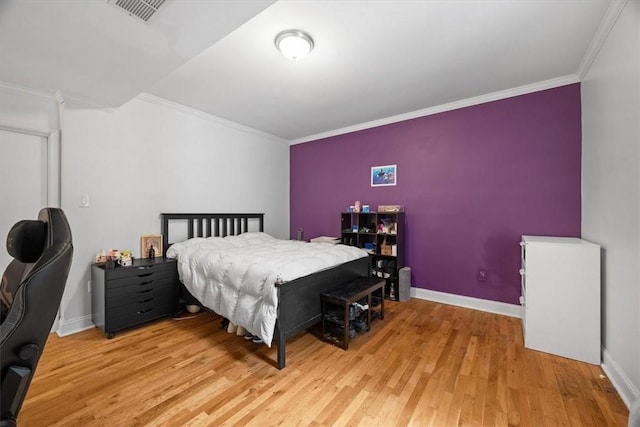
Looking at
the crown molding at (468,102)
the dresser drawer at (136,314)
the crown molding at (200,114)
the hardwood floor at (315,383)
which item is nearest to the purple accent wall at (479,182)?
the crown molding at (468,102)

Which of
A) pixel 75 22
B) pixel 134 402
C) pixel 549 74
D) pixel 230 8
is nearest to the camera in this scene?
pixel 230 8

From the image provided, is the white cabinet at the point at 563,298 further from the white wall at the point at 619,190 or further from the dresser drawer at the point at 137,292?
the dresser drawer at the point at 137,292

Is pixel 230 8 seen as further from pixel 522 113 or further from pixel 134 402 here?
pixel 522 113

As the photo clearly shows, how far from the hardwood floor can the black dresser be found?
0.18 metres

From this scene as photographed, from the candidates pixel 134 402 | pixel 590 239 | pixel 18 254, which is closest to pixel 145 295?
pixel 134 402

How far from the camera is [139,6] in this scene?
1.42 m

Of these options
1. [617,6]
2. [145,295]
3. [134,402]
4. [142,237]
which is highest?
[617,6]

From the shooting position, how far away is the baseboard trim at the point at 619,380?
5.35 feet

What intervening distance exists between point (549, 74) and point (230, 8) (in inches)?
126

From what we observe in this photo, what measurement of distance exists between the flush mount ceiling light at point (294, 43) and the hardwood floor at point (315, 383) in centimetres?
260

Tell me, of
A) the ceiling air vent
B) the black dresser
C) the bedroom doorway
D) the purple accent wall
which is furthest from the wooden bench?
the bedroom doorway

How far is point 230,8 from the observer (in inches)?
55.7

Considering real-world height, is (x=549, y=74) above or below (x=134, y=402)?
above

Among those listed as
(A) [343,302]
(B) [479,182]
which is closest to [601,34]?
(B) [479,182]
